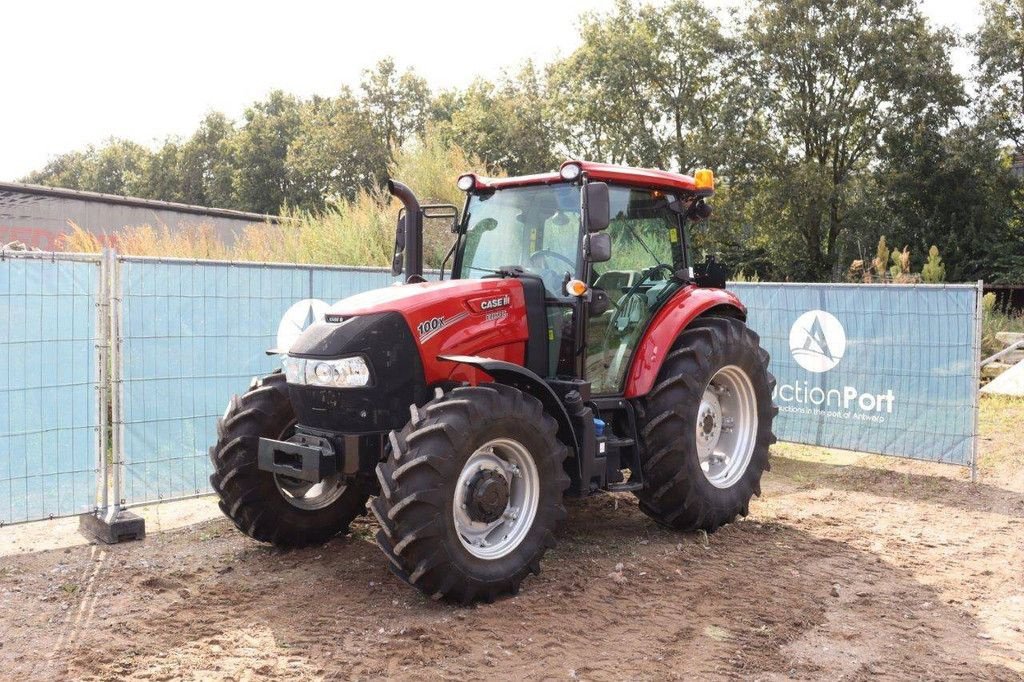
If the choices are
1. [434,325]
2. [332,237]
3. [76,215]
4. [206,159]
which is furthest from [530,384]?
[206,159]

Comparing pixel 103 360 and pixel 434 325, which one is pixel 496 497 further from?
pixel 103 360

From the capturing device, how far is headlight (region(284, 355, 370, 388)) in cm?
502

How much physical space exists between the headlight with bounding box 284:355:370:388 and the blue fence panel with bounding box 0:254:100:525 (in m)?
2.12

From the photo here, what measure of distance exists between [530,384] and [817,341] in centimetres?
480

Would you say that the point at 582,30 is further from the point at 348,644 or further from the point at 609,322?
the point at 348,644

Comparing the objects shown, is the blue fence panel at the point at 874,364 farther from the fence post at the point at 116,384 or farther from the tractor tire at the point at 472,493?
the fence post at the point at 116,384

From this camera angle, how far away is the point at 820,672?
13.6ft

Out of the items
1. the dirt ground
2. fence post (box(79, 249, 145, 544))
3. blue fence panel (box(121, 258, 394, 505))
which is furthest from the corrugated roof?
the dirt ground

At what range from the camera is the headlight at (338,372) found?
5016 mm

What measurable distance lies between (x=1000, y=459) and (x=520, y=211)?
18.9ft

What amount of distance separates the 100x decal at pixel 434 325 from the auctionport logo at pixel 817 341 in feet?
16.4

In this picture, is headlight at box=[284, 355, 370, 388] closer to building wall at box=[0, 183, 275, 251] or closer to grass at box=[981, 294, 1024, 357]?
grass at box=[981, 294, 1024, 357]

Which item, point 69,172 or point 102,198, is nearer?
point 102,198

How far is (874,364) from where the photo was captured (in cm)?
870
